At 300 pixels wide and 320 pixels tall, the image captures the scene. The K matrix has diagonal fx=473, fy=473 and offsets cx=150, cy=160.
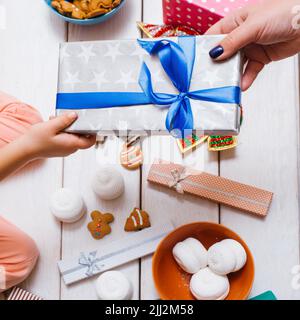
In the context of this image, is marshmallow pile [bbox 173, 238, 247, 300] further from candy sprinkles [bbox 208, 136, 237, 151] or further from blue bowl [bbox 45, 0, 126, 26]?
blue bowl [bbox 45, 0, 126, 26]

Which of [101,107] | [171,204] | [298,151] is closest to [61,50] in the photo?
[101,107]

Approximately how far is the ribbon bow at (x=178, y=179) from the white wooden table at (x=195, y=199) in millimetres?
30

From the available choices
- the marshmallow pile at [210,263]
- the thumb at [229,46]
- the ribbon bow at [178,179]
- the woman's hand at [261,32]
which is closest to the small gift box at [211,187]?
the ribbon bow at [178,179]

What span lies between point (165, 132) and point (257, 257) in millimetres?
370

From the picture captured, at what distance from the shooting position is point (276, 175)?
3.15 ft

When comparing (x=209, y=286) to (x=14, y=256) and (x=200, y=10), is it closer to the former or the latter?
(x=14, y=256)

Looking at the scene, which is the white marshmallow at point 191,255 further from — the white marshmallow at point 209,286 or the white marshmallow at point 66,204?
the white marshmallow at point 66,204


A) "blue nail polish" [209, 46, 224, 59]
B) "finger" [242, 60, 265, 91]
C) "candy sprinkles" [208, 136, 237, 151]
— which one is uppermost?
"finger" [242, 60, 265, 91]

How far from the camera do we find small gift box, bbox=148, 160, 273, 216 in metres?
0.93

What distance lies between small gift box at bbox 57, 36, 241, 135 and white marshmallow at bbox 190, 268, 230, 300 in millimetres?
298

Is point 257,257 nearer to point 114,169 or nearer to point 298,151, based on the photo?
point 298,151

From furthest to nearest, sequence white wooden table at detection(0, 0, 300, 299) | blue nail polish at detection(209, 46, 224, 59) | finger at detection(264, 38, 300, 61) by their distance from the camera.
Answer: white wooden table at detection(0, 0, 300, 299) < finger at detection(264, 38, 300, 61) < blue nail polish at detection(209, 46, 224, 59)

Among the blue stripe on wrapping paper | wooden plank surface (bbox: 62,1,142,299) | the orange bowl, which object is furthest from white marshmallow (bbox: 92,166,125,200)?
the blue stripe on wrapping paper

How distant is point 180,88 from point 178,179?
0.99 feet
